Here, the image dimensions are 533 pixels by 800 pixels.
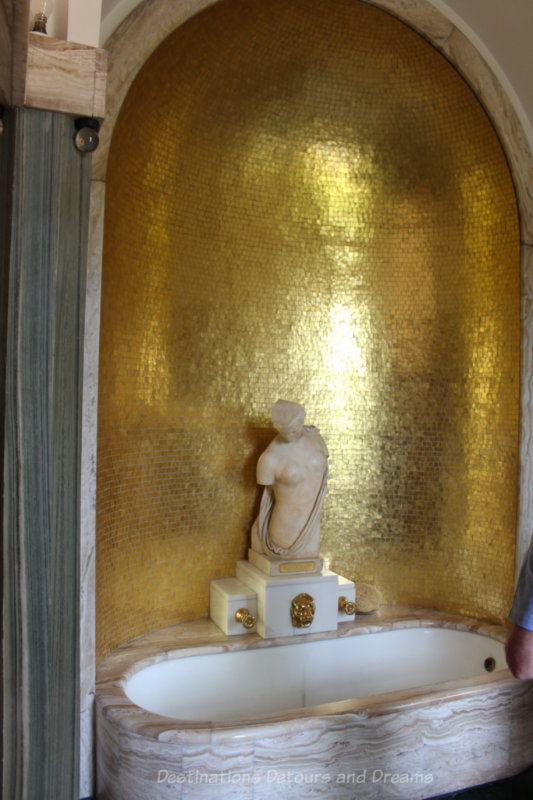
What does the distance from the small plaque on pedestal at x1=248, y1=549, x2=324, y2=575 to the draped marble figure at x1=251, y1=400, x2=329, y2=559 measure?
0.13 ft

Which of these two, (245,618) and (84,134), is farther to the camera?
(245,618)

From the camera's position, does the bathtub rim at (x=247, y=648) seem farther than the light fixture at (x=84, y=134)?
Yes

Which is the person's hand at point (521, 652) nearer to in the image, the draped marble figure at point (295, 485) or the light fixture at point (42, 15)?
the light fixture at point (42, 15)

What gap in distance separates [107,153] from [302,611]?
2750mm

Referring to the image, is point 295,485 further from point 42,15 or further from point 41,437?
point 42,15

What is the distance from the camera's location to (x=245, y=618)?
4.00m

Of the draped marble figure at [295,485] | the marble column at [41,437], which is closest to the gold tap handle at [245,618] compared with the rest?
the draped marble figure at [295,485]

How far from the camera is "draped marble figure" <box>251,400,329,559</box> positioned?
416 cm

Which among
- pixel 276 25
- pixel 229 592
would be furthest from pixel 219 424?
pixel 276 25

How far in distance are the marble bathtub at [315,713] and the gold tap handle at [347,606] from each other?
9 cm

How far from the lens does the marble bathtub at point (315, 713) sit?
287 cm

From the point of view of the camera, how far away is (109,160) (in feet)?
11.5

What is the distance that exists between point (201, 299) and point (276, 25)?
171 centimetres

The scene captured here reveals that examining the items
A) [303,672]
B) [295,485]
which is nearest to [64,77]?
[295,485]
